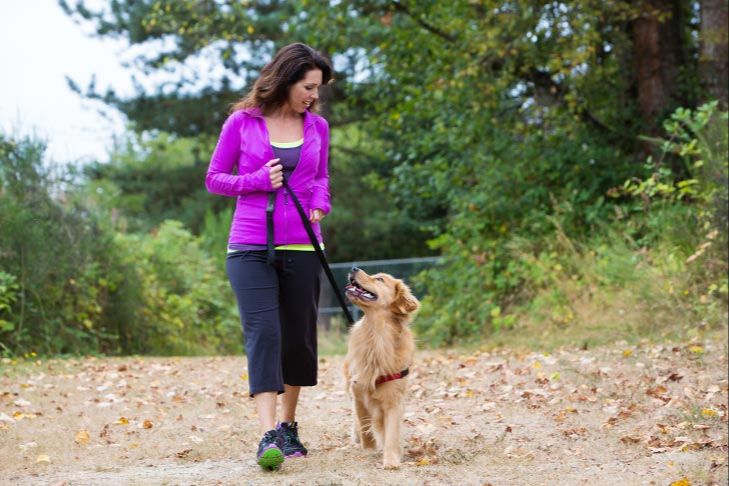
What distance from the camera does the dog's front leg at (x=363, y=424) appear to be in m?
5.61

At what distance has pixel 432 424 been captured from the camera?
673 centimetres

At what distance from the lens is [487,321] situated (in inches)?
529

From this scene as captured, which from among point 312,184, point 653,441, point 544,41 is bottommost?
point 653,441

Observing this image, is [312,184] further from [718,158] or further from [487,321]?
[487,321]

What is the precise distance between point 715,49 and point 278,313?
9198 millimetres

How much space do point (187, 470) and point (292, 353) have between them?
2.74 ft

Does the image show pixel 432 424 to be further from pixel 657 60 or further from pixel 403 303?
pixel 657 60

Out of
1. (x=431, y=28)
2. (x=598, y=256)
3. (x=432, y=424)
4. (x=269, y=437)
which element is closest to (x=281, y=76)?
(x=269, y=437)

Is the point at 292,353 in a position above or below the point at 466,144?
below

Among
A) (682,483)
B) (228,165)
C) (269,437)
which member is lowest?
(682,483)

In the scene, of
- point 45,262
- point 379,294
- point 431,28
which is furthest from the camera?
point 431,28

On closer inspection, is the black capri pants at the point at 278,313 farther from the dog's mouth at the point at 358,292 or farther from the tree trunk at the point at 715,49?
the tree trunk at the point at 715,49

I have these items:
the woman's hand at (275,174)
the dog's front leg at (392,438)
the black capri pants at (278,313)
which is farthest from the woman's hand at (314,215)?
the dog's front leg at (392,438)

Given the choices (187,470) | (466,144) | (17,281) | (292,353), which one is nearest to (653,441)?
(292,353)
